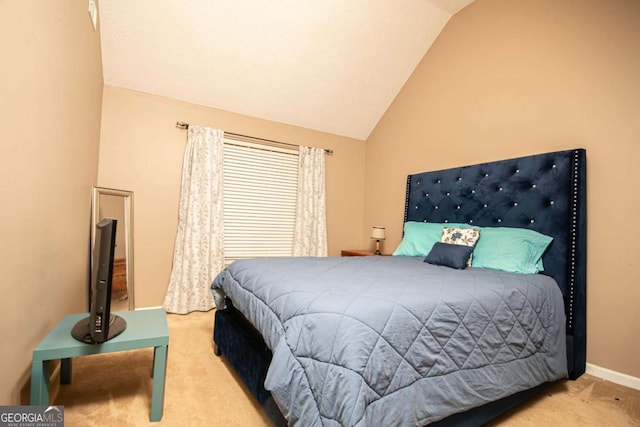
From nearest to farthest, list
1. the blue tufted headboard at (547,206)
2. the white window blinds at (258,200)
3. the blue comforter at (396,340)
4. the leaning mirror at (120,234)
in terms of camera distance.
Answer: the blue comforter at (396,340)
the blue tufted headboard at (547,206)
the leaning mirror at (120,234)
the white window blinds at (258,200)

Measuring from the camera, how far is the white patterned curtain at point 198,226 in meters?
3.19

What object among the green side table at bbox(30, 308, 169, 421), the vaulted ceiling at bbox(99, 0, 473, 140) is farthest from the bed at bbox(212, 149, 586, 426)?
the vaulted ceiling at bbox(99, 0, 473, 140)

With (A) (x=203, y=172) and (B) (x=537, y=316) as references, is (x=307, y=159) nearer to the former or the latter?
(A) (x=203, y=172)

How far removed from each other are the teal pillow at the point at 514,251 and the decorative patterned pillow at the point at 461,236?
0.33 feet

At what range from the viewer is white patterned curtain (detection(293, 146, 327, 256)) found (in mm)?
3936

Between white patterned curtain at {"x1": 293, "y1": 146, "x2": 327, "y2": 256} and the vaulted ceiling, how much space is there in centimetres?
57

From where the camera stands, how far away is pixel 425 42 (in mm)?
3438

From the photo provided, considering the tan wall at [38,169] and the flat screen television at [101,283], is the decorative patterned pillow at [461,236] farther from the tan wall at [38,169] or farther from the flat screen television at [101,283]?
the tan wall at [38,169]

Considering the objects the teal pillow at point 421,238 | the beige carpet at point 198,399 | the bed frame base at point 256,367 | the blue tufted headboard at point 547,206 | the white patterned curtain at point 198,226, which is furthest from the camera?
the white patterned curtain at point 198,226

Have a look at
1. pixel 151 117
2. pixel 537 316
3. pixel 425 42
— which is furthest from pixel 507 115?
pixel 151 117

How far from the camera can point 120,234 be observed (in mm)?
2809

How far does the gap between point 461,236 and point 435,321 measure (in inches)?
60.8

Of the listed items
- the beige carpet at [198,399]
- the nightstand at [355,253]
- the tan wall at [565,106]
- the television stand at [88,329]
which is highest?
the tan wall at [565,106]

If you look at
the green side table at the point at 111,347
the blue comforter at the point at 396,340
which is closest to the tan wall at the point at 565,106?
the blue comforter at the point at 396,340
